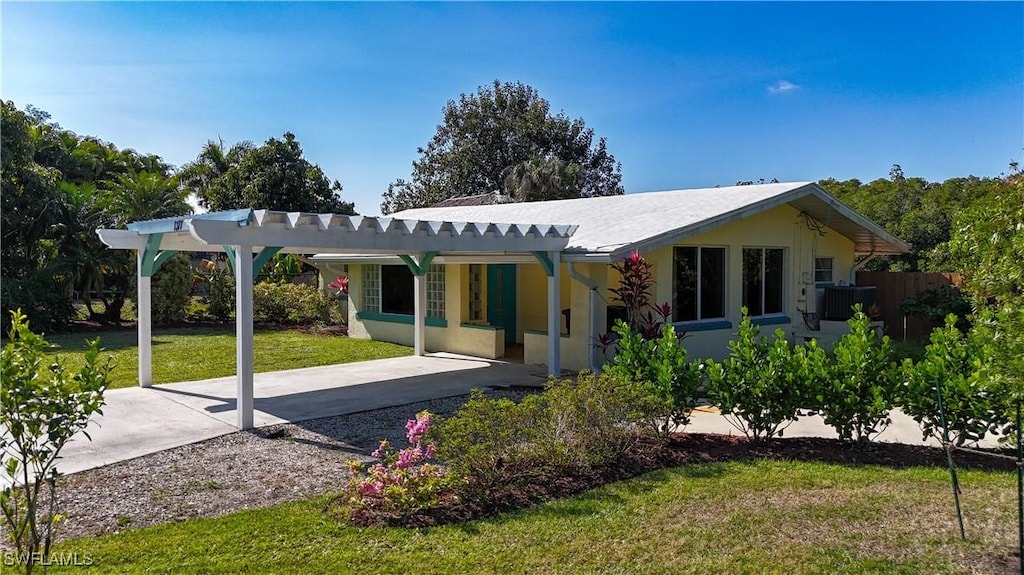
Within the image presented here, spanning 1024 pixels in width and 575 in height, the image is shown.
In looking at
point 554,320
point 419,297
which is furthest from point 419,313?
point 554,320

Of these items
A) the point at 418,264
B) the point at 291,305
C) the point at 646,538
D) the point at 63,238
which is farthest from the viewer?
the point at 291,305

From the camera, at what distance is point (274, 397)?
400 inches

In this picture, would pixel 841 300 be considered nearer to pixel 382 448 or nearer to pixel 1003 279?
pixel 1003 279

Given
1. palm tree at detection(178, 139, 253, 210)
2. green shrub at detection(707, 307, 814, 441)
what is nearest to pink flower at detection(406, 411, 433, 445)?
green shrub at detection(707, 307, 814, 441)

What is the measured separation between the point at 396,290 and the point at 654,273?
7.30 meters

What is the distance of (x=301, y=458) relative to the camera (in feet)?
22.7

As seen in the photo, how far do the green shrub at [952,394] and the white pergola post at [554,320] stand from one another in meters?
5.46

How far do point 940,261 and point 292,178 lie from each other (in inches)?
878

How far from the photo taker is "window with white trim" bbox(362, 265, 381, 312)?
17188mm

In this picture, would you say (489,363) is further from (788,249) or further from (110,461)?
(110,461)

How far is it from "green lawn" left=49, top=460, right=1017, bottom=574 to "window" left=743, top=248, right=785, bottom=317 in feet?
26.0

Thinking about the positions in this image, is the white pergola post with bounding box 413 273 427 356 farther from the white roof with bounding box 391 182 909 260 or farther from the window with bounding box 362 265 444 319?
the white roof with bounding box 391 182 909 260

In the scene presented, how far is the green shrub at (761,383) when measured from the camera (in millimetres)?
6812

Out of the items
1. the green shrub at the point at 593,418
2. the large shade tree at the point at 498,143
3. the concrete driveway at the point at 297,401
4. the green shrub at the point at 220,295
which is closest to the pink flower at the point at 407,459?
the green shrub at the point at 593,418
